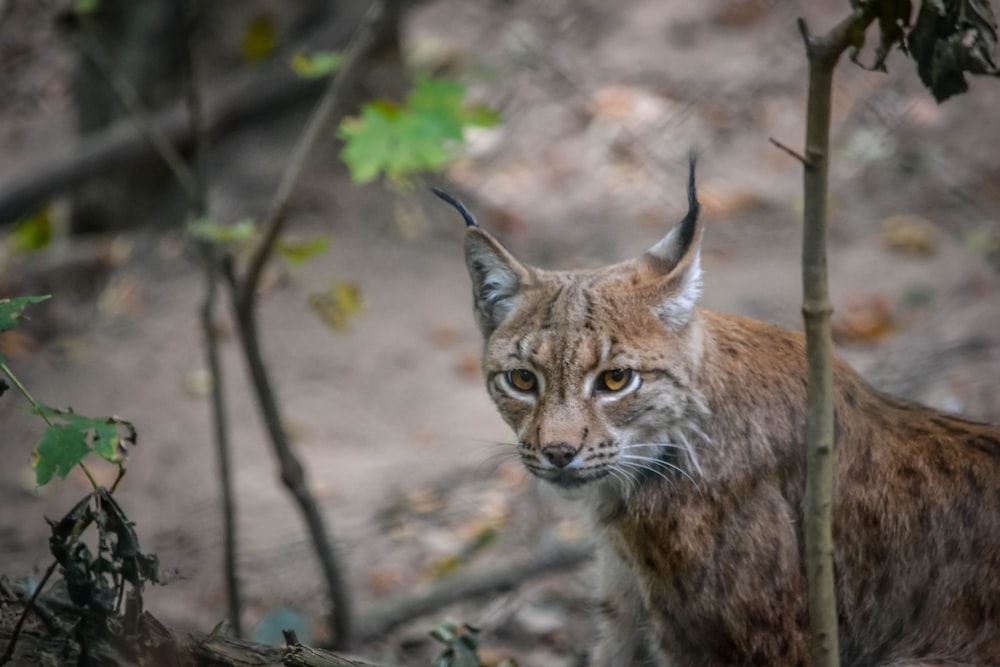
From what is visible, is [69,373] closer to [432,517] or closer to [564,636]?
[432,517]

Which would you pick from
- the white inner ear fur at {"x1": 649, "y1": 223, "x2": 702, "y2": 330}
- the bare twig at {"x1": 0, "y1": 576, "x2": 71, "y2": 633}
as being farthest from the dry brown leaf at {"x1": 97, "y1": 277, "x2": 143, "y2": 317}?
the white inner ear fur at {"x1": 649, "y1": 223, "x2": 702, "y2": 330}

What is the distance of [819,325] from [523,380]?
1173mm

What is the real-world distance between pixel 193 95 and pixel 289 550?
261 centimetres

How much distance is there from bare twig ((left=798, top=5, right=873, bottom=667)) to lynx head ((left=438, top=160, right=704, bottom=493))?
0.77 metres

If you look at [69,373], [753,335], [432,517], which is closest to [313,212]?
[69,373]

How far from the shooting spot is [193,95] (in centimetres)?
571

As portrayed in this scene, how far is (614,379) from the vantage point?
3609 mm

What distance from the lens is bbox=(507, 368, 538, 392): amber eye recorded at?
3697 millimetres

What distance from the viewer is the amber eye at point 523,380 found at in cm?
370

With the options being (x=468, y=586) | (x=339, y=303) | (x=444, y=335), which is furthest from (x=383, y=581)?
(x=444, y=335)

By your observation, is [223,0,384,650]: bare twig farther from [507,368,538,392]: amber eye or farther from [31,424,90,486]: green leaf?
[31,424,90,486]: green leaf

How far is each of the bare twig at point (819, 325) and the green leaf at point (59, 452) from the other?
1651mm

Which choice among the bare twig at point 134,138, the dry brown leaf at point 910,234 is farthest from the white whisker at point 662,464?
the bare twig at point 134,138

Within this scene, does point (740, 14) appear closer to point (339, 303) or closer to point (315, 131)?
point (339, 303)
